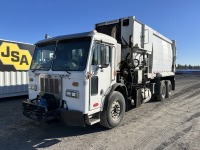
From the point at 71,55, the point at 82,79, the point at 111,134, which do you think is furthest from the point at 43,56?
the point at 111,134

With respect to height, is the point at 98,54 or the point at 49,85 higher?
the point at 98,54

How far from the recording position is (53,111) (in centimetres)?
501

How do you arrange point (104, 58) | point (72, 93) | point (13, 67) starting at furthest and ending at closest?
point (13, 67) < point (104, 58) < point (72, 93)

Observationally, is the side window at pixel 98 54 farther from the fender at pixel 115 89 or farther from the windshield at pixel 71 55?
the fender at pixel 115 89

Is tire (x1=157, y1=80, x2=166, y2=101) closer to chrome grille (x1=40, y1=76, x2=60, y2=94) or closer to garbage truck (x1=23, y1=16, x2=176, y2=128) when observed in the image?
garbage truck (x1=23, y1=16, x2=176, y2=128)

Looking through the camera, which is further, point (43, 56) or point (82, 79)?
point (43, 56)

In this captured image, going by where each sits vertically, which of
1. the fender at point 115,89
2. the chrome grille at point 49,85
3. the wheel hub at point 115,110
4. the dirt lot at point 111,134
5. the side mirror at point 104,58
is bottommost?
the dirt lot at point 111,134

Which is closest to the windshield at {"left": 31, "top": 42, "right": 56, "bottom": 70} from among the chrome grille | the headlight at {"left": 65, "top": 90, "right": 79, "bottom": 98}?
the chrome grille

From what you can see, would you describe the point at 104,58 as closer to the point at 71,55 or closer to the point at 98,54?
the point at 98,54

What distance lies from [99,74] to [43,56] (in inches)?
73.9

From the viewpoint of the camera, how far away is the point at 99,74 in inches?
208

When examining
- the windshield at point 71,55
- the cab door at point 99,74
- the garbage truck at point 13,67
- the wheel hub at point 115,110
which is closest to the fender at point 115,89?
the cab door at point 99,74

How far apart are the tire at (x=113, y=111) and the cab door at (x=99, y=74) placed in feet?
1.05

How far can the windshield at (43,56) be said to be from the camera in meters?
5.64
